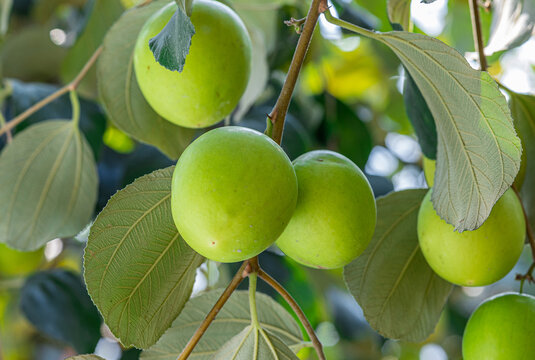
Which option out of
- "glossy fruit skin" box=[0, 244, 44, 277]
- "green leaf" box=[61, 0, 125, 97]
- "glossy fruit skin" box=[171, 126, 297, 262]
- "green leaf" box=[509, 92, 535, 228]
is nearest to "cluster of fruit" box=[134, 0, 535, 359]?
"glossy fruit skin" box=[171, 126, 297, 262]

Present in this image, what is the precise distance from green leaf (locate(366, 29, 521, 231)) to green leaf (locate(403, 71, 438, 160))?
7 centimetres

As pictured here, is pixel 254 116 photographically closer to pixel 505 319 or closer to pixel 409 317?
pixel 409 317

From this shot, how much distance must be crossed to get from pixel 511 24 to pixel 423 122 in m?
0.26

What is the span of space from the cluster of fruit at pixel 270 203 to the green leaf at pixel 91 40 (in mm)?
416

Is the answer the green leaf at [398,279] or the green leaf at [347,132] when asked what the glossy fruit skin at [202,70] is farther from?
the green leaf at [347,132]

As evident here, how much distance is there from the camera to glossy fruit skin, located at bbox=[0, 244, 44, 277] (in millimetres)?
1205

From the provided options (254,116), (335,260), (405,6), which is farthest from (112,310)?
(254,116)

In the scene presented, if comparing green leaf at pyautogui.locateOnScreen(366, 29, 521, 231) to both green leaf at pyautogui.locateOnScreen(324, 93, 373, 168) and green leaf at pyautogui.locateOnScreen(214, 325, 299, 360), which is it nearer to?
green leaf at pyautogui.locateOnScreen(214, 325, 299, 360)

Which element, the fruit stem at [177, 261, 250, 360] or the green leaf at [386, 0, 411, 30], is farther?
the green leaf at [386, 0, 411, 30]

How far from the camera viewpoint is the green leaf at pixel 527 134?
70cm

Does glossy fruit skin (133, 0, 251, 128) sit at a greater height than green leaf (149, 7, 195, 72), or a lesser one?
lesser

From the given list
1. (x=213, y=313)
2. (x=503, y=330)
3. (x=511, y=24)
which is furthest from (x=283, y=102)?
(x=511, y=24)

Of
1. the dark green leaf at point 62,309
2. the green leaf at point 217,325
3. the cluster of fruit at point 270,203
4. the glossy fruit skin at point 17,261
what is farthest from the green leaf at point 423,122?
the glossy fruit skin at point 17,261

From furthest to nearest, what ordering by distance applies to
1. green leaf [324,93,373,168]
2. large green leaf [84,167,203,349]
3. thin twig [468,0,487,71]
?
green leaf [324,93,373,168] → thin twig [468,0,487,71] → large green leaf [84,167,203,349]
